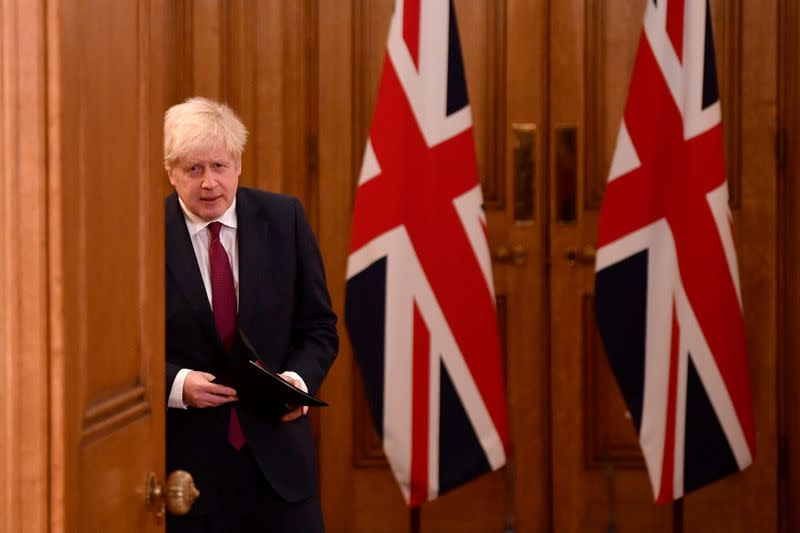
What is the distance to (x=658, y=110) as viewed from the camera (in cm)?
332

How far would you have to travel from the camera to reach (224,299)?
2.12 m

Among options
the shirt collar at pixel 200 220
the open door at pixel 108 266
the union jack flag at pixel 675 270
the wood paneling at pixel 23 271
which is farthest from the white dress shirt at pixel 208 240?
the union jack flag at pixel 675 270

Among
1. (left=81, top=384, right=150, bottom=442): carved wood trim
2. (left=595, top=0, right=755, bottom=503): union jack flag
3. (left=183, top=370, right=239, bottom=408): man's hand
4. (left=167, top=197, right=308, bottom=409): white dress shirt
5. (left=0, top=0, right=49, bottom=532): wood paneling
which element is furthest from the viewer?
(left=595, top=0, right=755, bottom=503): union jack flag

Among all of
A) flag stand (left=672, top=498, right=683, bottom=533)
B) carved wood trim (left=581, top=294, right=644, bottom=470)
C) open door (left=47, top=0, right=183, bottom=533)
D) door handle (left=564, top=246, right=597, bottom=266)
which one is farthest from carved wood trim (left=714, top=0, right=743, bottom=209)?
open door (left=47, top=0, right=183, bottom=533)

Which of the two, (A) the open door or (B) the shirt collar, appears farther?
(B) the shirt collar

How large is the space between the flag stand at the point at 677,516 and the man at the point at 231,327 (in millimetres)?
1701

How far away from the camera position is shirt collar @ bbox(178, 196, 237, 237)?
2.16m

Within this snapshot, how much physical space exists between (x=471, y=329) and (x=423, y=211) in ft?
1.27

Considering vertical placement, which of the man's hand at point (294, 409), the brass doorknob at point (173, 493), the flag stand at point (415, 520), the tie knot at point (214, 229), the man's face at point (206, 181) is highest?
the man's face at point (206, 181)

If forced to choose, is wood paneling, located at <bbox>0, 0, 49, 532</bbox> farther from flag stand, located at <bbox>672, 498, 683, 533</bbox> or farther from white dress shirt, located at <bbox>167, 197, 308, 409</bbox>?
flag stand, located at <bbox>672, 498, 683, 533</bbox>

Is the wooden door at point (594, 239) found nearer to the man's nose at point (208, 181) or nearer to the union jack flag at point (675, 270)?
the union jack flag at point (675, 270)

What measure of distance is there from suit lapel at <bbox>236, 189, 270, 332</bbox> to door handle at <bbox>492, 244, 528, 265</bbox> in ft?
4.80

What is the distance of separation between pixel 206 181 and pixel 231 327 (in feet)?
0.95

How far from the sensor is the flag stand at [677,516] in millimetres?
3488
